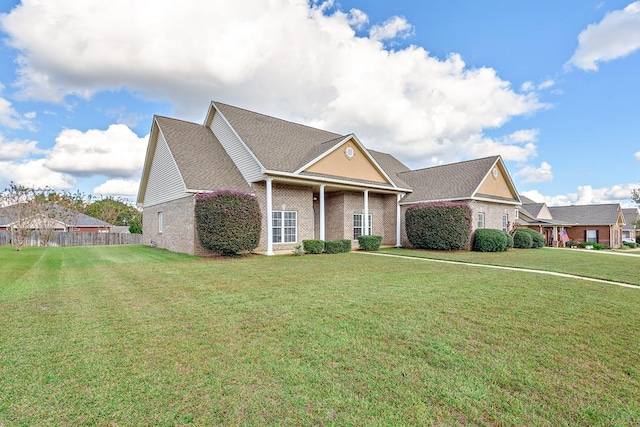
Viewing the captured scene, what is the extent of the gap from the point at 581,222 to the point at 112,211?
212 feet

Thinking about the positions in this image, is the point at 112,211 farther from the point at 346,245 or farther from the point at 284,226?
the point at 346,245

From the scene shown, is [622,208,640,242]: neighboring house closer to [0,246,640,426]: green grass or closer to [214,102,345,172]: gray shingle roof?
[214,102,345,172]: gray shingle roof

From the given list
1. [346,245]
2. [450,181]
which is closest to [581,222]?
[450,181]

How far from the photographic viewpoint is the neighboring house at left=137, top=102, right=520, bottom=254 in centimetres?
1592

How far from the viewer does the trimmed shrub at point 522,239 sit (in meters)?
22.0

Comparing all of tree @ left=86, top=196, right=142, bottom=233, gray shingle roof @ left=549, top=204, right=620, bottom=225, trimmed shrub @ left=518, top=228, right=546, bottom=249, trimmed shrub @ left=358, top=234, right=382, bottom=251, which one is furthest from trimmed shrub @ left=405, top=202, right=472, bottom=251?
tree @ left=86, top=196, right=142, bottom=233

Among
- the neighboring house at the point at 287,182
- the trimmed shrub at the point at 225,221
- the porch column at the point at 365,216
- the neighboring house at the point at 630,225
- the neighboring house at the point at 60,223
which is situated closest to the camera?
the trimmed shrub at the point at 225,221

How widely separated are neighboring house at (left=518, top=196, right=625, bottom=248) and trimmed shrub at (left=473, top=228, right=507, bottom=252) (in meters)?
16.1

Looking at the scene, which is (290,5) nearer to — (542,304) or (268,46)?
(268,46)

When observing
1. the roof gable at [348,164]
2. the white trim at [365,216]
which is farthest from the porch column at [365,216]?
the roof gable at [348,164]

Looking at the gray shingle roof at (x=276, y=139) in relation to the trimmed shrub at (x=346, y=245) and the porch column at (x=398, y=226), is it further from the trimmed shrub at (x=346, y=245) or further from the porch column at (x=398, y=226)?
the porch column at (x=398, y=226)

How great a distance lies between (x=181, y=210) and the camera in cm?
1616

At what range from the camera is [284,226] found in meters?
17.2

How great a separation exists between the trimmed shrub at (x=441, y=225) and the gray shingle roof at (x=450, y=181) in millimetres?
2146
